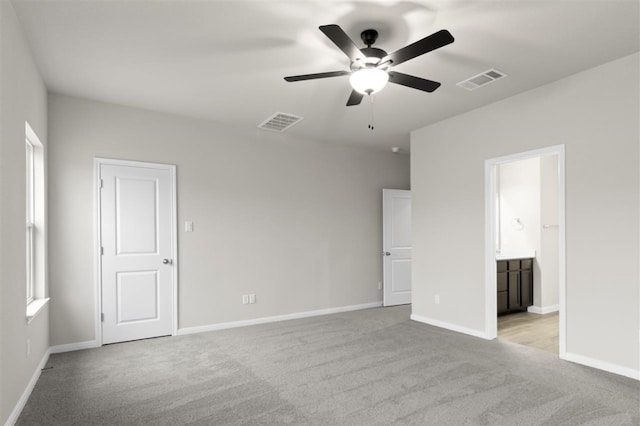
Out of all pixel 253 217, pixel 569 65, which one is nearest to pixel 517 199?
pixel 569 65

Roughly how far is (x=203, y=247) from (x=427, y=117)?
330 centimetres

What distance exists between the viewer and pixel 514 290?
5.55m

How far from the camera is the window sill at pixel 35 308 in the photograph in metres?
3.04

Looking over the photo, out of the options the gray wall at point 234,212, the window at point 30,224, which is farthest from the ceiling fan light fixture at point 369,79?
the window at point 30,224

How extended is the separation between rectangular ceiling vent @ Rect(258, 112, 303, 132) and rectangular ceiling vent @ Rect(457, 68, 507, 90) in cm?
201

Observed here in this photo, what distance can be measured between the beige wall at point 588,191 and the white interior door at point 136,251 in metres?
3.64

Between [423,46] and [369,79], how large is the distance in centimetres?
42

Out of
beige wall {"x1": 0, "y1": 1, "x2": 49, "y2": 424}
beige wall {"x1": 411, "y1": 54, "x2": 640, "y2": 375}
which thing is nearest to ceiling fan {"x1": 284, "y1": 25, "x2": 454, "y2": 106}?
beige wall {"x1": 411, "y1": 54, "x2": 640, "y2": 375}

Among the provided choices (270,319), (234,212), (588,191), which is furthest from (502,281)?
(234,212)

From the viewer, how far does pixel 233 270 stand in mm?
5145

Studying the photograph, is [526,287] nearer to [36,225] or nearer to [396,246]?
[396,246]

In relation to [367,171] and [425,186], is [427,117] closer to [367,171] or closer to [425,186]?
[425,186]

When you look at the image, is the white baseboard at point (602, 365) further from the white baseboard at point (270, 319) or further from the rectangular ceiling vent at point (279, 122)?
the rectangular ceiling vent at point (279, 122)

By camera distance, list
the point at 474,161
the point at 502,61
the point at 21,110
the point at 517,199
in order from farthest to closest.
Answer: the point at 517,199, the point at 474,161, the point at 502,61, the point at 21,110
